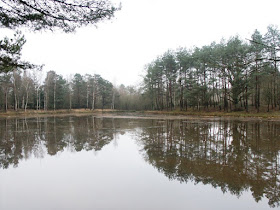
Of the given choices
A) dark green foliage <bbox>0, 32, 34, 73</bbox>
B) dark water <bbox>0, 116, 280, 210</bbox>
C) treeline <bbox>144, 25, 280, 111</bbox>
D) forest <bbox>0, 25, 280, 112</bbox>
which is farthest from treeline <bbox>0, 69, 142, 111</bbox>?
dark water <bbox>0, 116, 280, 210</bbox>

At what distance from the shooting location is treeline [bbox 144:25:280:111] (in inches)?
996

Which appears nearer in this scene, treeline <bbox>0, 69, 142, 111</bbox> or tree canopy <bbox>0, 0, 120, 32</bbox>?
tree canopy <bbox>0, 0, 120, 32</bbox>

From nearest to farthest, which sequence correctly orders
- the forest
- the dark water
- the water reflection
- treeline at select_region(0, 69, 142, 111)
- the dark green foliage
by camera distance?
1. the dark water
2. the water reflection
3. the dark green foliage
4. the forest
5. treeline at select_region(0, 69, 142, 111)

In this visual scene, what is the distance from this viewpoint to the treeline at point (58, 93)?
44403mm

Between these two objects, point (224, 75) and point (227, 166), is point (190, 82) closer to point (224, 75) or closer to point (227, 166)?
point (224, 75)

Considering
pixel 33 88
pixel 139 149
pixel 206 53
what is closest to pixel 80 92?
pixel 33 88

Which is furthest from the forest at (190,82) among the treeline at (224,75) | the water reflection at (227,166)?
the water reflection at (227,166)

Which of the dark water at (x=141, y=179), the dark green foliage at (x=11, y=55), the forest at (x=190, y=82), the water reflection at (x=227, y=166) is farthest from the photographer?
the forest at (x=190, y=82)

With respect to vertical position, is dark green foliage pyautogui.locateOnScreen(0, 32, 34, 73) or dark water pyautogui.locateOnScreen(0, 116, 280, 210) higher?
dark green foliage pyautogui.locateOnScreen(0, 32, 34, 73)

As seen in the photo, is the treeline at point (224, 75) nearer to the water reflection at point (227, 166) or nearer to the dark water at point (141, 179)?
the water reflection at point (227, 166)

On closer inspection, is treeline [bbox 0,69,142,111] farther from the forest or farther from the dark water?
the dark water

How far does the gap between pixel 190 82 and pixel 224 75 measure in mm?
6711

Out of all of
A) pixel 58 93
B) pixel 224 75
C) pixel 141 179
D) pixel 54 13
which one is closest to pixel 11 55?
pixel 54 13

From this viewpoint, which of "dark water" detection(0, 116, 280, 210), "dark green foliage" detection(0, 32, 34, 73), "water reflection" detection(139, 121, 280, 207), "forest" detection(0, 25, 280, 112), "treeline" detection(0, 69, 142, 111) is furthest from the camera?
"treeline" detection(0, 69, 142, 111)
